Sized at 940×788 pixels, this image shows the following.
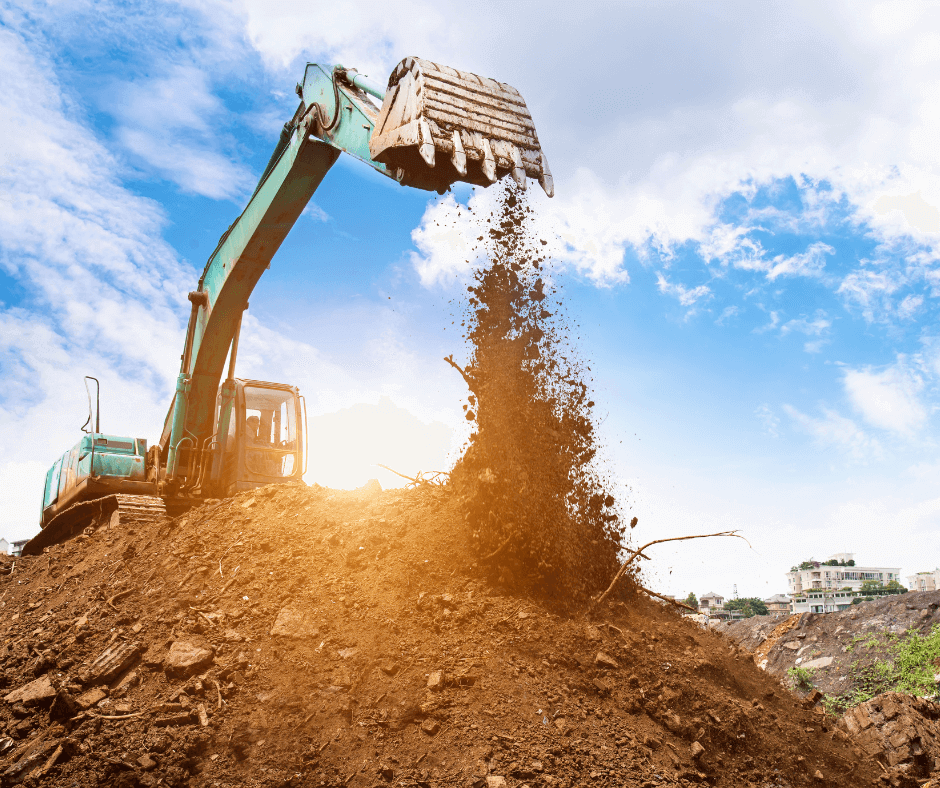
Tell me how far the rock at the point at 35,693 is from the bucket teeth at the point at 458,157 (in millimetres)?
Result: 4829

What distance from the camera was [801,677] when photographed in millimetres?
10922

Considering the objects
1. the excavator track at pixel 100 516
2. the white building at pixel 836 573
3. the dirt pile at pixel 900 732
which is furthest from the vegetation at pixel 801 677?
the white building at pixel 836 573

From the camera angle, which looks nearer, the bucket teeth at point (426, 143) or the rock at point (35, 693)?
the bucket teeth at point (426, 143)

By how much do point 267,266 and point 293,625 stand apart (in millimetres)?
4308

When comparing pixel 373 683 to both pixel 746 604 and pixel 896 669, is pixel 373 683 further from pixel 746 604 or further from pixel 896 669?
pixel 746 604

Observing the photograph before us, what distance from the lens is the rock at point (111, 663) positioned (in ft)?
16.2

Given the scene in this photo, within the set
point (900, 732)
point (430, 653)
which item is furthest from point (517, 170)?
point (900, 732)

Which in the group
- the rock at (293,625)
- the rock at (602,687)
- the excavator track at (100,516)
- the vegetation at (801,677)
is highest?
the excavator track at (100,516)

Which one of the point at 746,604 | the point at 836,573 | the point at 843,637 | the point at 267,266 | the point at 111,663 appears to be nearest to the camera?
the point at 111,663

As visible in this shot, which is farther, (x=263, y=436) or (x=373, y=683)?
(x=263, y=436)

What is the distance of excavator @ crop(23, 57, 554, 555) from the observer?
4832 millimetres

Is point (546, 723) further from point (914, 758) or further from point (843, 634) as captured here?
point (843, 634)

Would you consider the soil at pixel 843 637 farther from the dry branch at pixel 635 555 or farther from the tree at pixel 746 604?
the tree at pixel 746 604

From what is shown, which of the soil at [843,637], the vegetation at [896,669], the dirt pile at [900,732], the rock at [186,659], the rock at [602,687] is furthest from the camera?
the soil at [843,637]
